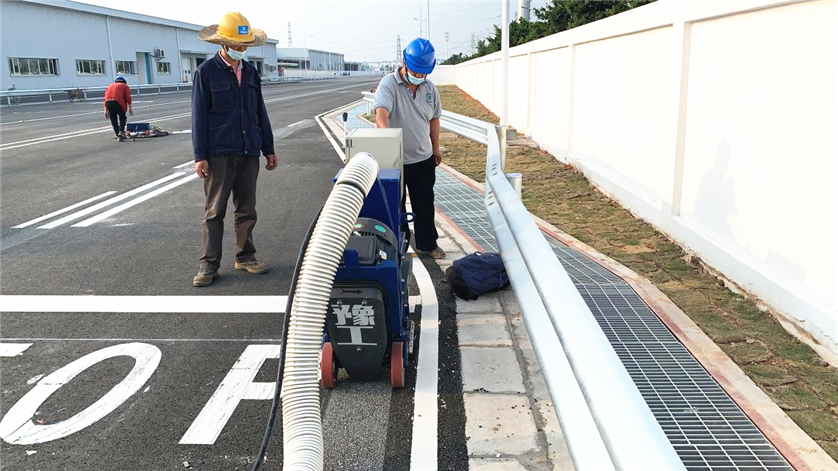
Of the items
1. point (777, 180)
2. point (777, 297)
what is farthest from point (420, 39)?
point (777, 297)

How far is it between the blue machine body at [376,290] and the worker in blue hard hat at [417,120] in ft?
6.01

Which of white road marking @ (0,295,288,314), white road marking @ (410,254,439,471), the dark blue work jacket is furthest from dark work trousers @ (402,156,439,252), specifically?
white road marking @ (0,295,288,314)

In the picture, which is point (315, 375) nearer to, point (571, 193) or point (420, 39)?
point (420, 39)

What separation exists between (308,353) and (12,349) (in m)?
2.72

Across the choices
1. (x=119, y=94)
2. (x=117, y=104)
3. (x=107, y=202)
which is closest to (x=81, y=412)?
(x=107, y=202)

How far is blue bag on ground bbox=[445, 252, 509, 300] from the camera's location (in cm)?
498

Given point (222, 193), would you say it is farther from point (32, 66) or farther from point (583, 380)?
point (32, 66)

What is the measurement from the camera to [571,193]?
360 inches

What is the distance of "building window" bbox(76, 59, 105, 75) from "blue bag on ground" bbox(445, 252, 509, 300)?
52.0 m

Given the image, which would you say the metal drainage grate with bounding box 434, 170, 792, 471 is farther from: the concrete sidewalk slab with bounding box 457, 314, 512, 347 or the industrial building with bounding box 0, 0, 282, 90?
the industrial building with bounding box 0, 0, 282, 90

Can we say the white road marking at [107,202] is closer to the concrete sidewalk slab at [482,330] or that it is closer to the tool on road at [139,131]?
the concrete sidewalk slab at [482,330]

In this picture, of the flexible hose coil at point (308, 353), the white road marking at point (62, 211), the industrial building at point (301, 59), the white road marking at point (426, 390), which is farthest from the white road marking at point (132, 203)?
the industrial building at point (301, 59)

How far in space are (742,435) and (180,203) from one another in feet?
25.6

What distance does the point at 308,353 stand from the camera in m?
2.57
